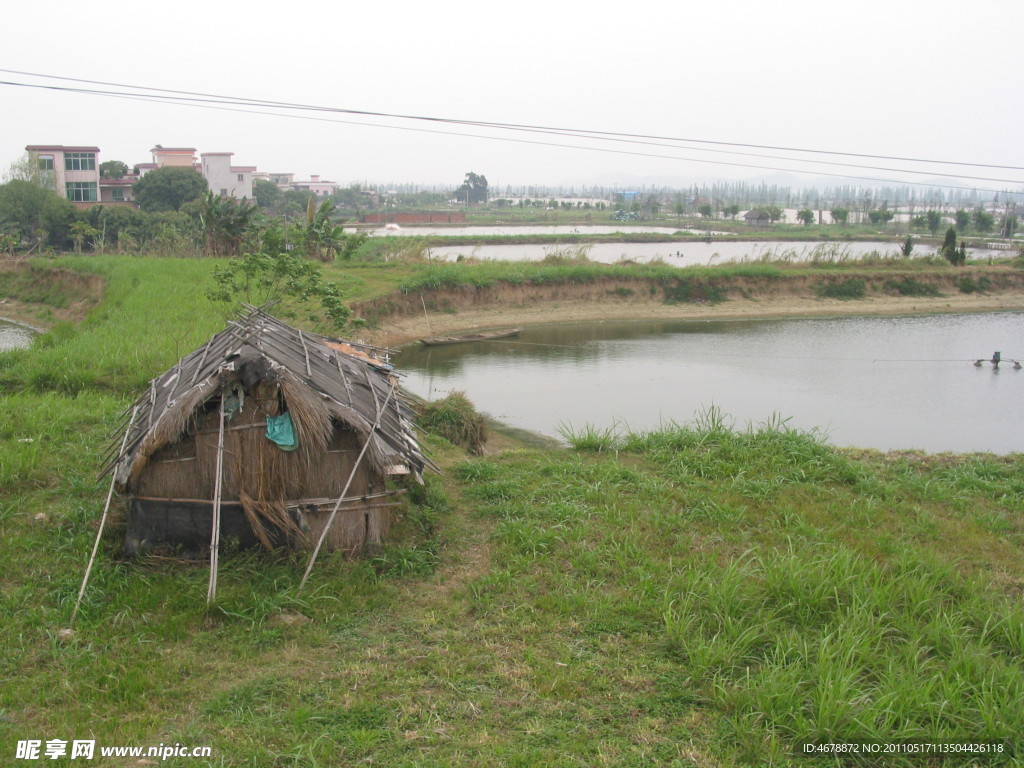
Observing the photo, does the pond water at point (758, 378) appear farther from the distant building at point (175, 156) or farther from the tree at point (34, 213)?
the distant building at point (175, 156)

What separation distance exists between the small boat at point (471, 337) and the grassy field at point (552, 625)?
A: 9.69m

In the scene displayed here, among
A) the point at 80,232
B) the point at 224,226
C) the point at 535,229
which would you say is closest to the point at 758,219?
the point at 535,229

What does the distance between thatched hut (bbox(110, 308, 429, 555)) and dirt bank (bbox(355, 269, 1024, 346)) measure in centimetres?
1118

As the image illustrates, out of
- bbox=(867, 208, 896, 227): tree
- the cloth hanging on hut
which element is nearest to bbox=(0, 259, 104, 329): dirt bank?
the cloth hanging on hut

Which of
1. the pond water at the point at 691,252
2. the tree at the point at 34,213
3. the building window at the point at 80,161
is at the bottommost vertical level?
the pond water at the point at 691,252

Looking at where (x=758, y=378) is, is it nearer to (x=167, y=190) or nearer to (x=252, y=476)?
(x=252, y=476)

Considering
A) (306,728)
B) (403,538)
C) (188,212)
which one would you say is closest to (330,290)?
(403,538)

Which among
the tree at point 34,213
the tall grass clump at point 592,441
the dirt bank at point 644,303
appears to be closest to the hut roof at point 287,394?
the tall grass clump at point 592,441

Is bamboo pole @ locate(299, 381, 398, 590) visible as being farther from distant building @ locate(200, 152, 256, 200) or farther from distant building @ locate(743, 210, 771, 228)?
distant building @ locate(743, 210, 771, 228)

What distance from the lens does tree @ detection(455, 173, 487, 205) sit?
81.6 metres

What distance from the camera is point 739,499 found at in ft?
22.4

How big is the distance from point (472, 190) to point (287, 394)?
263 ft

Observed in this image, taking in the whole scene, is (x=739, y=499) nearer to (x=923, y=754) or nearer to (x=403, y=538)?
(x=403, y=538)

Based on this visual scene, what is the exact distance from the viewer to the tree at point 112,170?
39.9 metres
